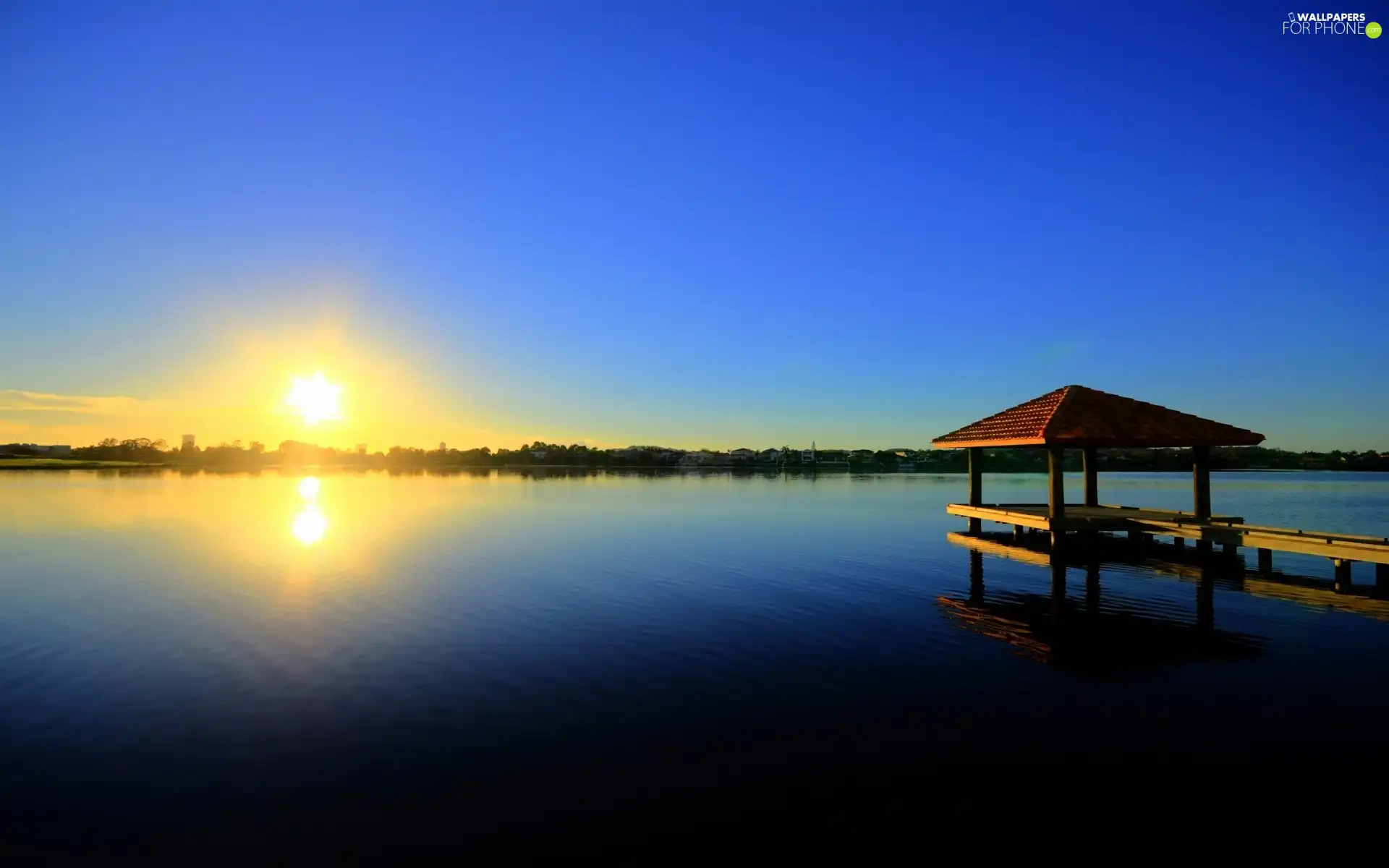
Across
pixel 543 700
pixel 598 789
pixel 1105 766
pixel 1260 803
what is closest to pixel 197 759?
pixel 543 700

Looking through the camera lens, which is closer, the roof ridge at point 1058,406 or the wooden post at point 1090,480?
the roof ridge at point 1058,406

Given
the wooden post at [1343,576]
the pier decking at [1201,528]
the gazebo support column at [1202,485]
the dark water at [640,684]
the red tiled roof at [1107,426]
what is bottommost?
the dark water at [640,684]

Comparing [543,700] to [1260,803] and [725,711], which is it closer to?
[725,711]

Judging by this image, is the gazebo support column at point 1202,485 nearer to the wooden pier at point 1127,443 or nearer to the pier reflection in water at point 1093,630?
the wooden pier at point 1127,443

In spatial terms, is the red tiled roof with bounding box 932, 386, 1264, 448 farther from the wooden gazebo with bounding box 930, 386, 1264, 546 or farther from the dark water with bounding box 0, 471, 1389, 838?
the dark water with bounding box 0, 471, 1389, 838

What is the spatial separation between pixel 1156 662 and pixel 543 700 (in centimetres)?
1212

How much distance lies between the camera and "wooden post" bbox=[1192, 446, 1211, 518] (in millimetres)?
28969

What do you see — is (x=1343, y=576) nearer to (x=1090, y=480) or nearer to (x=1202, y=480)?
(x=1202, y=480)

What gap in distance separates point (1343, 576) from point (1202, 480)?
23.4ft

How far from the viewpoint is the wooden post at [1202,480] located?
29.0 metres

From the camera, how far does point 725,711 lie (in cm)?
1202

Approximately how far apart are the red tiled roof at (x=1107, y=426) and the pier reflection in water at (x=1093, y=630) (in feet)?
20.1

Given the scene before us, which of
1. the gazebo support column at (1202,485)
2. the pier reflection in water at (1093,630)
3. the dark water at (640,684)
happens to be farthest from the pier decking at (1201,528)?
the pier reflection in water at (1093,630)

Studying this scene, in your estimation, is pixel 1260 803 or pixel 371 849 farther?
pixel 1260 803
